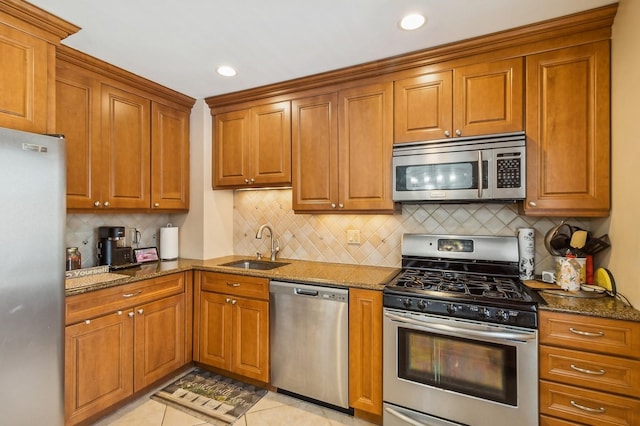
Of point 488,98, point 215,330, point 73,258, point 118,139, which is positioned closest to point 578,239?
point 488,98

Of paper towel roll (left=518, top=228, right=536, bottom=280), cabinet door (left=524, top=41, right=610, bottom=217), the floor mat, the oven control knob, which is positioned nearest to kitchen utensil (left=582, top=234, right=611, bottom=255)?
cabinet door (left=524, top=41, right=610, bottom=217)

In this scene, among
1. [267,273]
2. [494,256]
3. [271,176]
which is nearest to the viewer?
[494,256]

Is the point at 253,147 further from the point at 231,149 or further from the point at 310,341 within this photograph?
the point at 310,341

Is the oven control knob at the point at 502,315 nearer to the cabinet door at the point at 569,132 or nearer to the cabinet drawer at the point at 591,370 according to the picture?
the cabinet drawer at the point at 591,370

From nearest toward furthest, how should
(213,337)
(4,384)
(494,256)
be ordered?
(4,384)
(494,256)
(213,337)

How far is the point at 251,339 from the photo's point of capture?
243 cm

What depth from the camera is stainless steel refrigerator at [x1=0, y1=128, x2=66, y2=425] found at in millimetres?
1485

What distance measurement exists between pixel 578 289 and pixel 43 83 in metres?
3.24

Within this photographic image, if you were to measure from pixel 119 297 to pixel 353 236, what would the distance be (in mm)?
1782

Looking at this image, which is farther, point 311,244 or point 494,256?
point 311,244

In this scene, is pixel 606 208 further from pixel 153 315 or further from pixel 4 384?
pixel 4 384

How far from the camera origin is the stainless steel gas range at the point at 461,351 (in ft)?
5.38

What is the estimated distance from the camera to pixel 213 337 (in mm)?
2602

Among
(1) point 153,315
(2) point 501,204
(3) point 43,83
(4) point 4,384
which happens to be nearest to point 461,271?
(2) point 501,204
